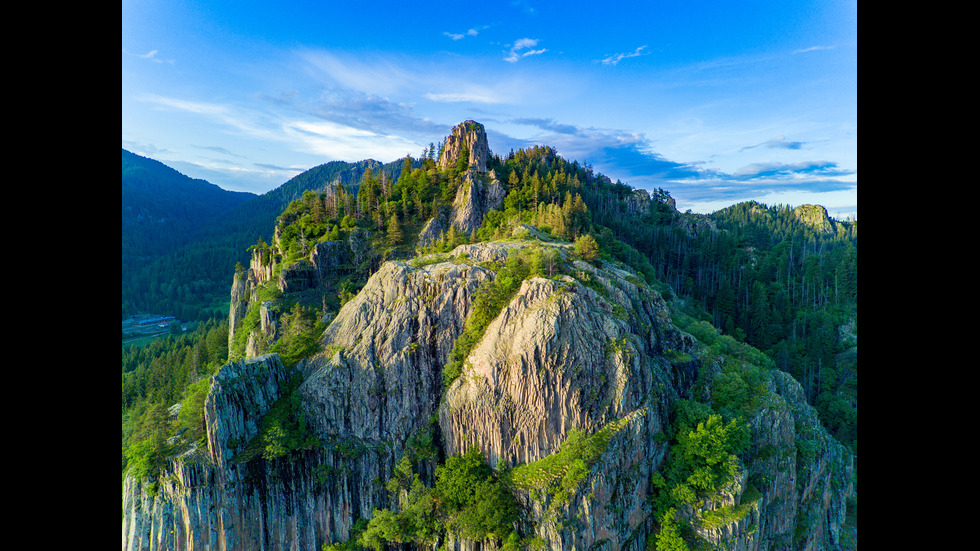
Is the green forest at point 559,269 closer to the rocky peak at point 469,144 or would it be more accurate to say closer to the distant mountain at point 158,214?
the rocky peak at point 469,144

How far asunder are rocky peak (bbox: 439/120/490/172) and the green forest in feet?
11.9

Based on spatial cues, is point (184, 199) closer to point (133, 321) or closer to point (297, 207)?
point (133, 321)

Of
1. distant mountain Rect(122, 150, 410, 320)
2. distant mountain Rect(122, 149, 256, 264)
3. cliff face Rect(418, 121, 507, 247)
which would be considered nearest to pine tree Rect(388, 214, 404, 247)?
Answer: cliff face Rect(418, 121, 507, 247)

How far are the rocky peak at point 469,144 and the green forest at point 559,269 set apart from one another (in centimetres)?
364

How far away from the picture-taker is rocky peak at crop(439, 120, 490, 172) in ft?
246

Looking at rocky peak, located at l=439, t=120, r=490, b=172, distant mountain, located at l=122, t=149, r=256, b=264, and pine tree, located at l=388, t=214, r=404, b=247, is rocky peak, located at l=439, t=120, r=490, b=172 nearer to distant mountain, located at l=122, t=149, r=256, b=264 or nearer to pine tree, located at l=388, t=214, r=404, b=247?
pine tree, located at l=388, t=214, r=404, b=247

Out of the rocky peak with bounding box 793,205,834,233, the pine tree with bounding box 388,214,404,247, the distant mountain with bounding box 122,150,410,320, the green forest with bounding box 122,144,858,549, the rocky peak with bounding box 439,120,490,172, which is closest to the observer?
the green forest with bounding box 122,144,858,549

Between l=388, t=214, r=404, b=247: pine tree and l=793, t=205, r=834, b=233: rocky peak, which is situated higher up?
l=793, t=205, r=834, b=233: rocky peak

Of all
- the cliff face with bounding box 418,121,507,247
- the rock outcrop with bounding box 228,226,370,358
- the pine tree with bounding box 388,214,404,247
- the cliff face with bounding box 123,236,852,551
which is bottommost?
the cliff face with bounding box 123,236,852,551

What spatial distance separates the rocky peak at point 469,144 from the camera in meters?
74.9

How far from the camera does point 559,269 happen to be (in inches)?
1416

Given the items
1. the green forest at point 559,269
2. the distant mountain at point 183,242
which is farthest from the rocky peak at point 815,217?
the distant mountain at point 183,242

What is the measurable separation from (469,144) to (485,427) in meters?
59.7
